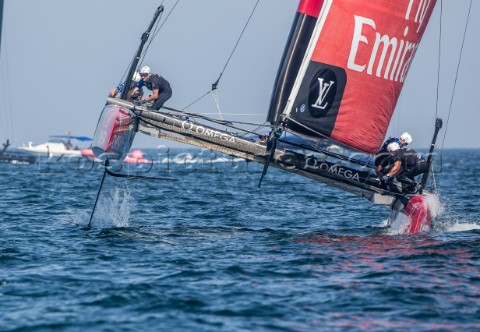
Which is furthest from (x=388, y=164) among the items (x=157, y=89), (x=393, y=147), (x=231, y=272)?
(x=231, y=272)

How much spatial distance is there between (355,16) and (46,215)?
25.6 feet

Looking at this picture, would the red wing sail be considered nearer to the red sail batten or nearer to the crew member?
the red sail batten

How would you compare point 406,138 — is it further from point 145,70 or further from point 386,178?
point 145,70

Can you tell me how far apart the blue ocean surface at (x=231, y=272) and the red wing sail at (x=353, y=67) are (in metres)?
1.96

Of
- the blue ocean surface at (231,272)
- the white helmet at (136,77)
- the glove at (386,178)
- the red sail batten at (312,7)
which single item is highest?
the red sail batten at (312,7)

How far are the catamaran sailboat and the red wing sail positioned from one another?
0.02 metres

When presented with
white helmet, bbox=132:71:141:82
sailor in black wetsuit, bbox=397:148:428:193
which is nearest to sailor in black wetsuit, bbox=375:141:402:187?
sailor in black wetsuit, bbox=397:148:428:193

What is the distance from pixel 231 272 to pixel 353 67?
16.3 ft

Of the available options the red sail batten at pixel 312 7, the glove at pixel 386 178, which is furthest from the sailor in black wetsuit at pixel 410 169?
the red sail batten at pixel 312 7

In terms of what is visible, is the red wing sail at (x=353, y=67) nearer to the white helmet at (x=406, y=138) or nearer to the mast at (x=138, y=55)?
the white helmet at (x=406, y=138)

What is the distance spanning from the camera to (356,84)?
13.9 meters

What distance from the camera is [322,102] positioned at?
13.7 metres

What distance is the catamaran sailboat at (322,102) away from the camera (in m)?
13.5

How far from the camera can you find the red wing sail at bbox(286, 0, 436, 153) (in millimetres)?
13531
